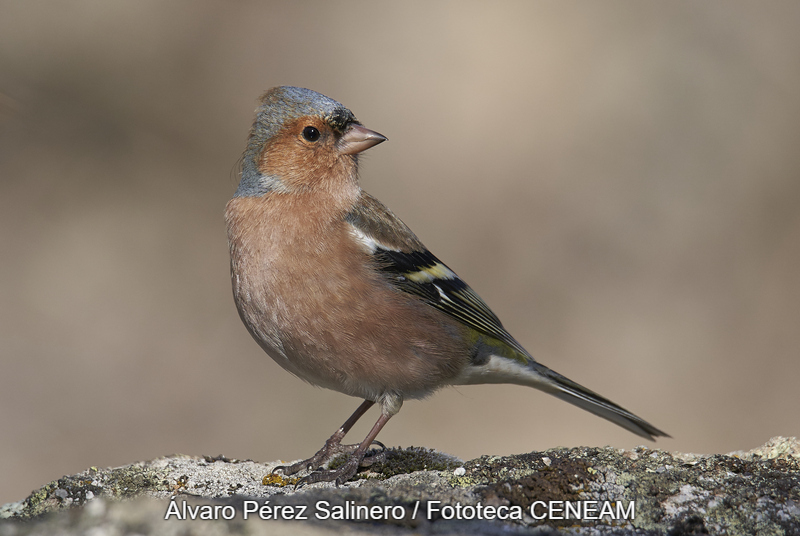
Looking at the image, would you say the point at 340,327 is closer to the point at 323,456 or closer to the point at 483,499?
the point at 323,456

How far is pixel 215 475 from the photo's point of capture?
3.98m

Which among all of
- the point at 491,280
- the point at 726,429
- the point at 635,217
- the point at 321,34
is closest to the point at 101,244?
the point at 321,34

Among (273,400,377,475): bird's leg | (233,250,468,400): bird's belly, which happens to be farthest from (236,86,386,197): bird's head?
(273,400,377,475): bird's leg

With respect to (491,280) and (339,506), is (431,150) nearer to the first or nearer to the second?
(491,280)

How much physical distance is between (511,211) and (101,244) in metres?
5.93

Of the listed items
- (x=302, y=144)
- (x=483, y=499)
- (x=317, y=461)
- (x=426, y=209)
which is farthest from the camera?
(x=426, y=209)

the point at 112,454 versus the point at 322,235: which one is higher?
the point at 322,235

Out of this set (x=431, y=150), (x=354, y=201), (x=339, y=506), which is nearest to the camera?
(x=339, y=506)

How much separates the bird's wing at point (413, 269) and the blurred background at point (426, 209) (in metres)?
3.72

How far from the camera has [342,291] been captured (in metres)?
4.21

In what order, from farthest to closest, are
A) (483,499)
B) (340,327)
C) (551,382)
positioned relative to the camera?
(551,382)
(340,327)
(483,499)

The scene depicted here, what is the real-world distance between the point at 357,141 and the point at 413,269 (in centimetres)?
104

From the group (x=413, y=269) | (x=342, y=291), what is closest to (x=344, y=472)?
(x=342, y=291)

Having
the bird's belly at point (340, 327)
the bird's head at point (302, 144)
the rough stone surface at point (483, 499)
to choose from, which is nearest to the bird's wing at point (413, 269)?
the bird's belly at point (340, 327)
